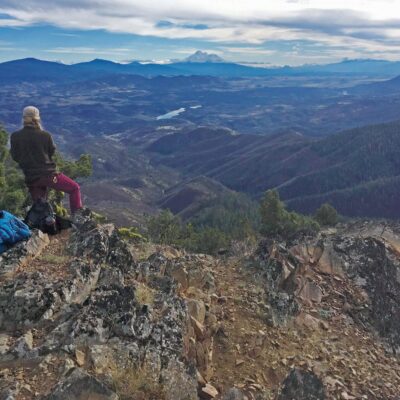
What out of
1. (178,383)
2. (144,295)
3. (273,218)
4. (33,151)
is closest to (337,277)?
(144,295)

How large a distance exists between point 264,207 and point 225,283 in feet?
158

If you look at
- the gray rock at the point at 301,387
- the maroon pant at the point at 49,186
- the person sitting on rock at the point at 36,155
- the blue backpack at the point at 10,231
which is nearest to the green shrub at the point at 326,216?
the maroon pant at the point at 49,186

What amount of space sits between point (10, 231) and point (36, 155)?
284 centimetres

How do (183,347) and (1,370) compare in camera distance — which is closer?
(1,370)

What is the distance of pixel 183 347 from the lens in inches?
444

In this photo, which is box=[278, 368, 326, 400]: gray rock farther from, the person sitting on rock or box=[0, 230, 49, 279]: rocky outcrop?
the person sitting on rock

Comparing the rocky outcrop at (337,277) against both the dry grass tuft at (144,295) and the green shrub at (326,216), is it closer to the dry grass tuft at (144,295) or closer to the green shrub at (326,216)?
the dry grass tuft at (144,295)

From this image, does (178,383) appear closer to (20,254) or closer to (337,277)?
(20,254)

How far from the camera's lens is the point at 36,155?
15375 millimetres

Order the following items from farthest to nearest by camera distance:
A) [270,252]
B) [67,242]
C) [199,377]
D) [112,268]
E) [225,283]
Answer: [270,252], [225,283], [67,242], [112,268], [199,377]

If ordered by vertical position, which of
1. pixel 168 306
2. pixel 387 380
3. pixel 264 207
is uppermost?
pixel 168 306

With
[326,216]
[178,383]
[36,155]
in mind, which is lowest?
[326,216]

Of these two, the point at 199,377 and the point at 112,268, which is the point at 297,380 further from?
the point at 112,268

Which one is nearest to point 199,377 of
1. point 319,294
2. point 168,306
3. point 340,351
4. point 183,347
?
point 183,347
